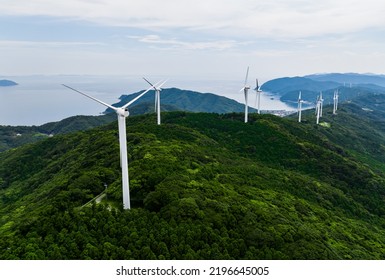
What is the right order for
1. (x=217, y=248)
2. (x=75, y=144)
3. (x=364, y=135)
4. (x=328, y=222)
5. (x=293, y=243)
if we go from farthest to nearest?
(x=364, y=135) → (x=75, y=144) → (x=328, y=222) → (x=293, y=243) → (x=217, y=248)

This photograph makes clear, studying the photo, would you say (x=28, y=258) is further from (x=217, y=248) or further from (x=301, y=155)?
(x=301, y=155)

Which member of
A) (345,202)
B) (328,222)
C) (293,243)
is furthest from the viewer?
(345,202)

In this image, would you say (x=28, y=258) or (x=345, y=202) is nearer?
(x=28, y=258)

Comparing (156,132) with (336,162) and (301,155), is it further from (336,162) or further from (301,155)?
(336,162)

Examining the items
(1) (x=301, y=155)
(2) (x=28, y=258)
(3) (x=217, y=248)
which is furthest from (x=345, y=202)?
(2) (x=28, y=258)

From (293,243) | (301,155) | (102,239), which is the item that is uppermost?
(102,239)

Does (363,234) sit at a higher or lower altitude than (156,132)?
lower
